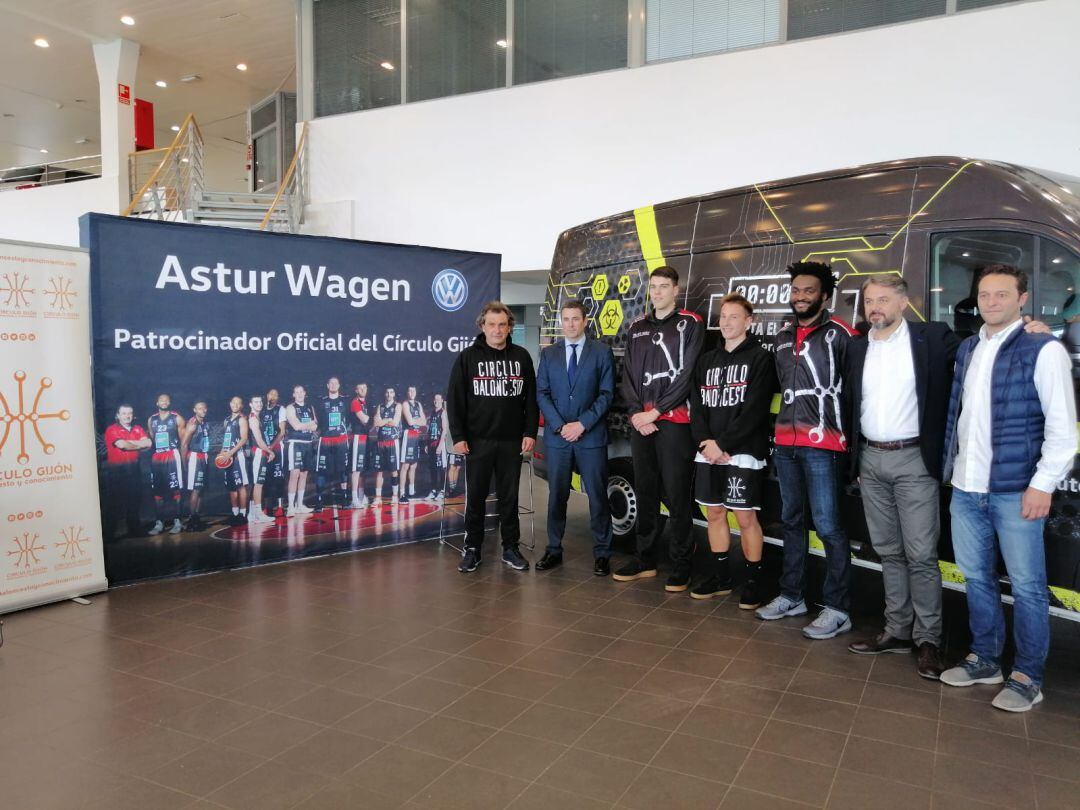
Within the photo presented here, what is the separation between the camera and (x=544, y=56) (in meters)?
9.45

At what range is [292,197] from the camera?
11.0 meters

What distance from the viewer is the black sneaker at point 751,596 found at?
414cm

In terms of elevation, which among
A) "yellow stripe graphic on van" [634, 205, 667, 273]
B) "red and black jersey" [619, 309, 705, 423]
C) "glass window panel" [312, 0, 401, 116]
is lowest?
"red and black jersey" [619, 309, 705, 423]

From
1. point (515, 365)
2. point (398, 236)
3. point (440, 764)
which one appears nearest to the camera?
point (440, 764)

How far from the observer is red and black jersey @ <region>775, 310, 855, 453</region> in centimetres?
357

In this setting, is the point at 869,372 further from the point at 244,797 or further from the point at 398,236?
the point at 398,236

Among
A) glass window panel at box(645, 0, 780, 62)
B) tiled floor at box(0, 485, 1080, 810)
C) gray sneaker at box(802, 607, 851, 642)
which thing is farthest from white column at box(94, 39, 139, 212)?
gray sneaker at box(802, 607, 851, 642)

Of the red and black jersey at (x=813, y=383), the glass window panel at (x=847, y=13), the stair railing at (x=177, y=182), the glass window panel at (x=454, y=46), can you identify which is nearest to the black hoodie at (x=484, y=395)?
the red and black jersey at (x=813, y=383)

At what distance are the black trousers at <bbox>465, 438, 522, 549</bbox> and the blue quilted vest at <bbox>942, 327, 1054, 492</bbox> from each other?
273cm

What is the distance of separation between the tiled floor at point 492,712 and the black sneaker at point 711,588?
0.40 ft

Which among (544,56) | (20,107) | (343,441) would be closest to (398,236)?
(544,56)

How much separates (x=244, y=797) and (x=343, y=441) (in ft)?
9.97

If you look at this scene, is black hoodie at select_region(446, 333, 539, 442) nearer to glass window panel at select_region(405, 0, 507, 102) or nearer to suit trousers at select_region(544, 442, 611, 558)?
suit trousers at select_region(544, 442, 611, 558)

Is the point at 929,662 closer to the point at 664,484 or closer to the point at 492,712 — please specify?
the point at 664,484
